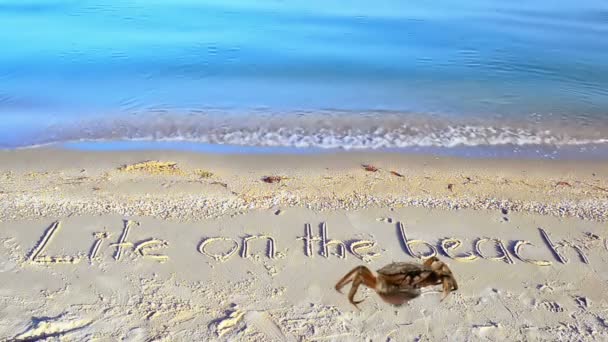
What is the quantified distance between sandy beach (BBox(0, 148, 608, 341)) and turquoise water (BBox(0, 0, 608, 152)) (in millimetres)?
1695

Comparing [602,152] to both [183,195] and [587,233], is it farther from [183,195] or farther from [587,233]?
[183,195]

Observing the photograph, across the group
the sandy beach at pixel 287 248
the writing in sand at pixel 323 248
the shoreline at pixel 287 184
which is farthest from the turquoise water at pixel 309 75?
the writing in sand at pixel 323 248

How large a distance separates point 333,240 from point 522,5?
19.4 m

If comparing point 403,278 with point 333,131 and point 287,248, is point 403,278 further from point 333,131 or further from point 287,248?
point 333,131

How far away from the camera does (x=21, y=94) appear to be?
35.1ft

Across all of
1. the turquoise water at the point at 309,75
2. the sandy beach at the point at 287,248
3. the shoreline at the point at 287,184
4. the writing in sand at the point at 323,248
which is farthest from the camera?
the turquoise water at the point at 309,75

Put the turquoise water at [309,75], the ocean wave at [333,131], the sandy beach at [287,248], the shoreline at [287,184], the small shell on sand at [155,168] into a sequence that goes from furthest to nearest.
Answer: the turquoise water at [309,75] → the ocean wave at [333,131] → the small shell on sand at [155,168] → the shoreline at [287,184] → the sandy beach at [287,248]

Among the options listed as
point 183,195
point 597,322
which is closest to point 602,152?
point 597,322

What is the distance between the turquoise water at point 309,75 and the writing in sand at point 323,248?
3298 mm

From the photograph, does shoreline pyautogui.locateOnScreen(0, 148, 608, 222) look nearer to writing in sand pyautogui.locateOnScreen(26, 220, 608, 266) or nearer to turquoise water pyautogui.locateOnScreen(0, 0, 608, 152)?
writing in sand pyautogui.locateOnScreen(26, 220, 608, 266)

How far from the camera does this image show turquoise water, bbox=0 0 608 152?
884 cm

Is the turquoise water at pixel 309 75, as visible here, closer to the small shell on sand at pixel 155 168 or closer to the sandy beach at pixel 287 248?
the small shell on sand at pixel 155 168

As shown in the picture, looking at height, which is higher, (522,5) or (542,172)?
(522,5)

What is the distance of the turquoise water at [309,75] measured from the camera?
884cm
